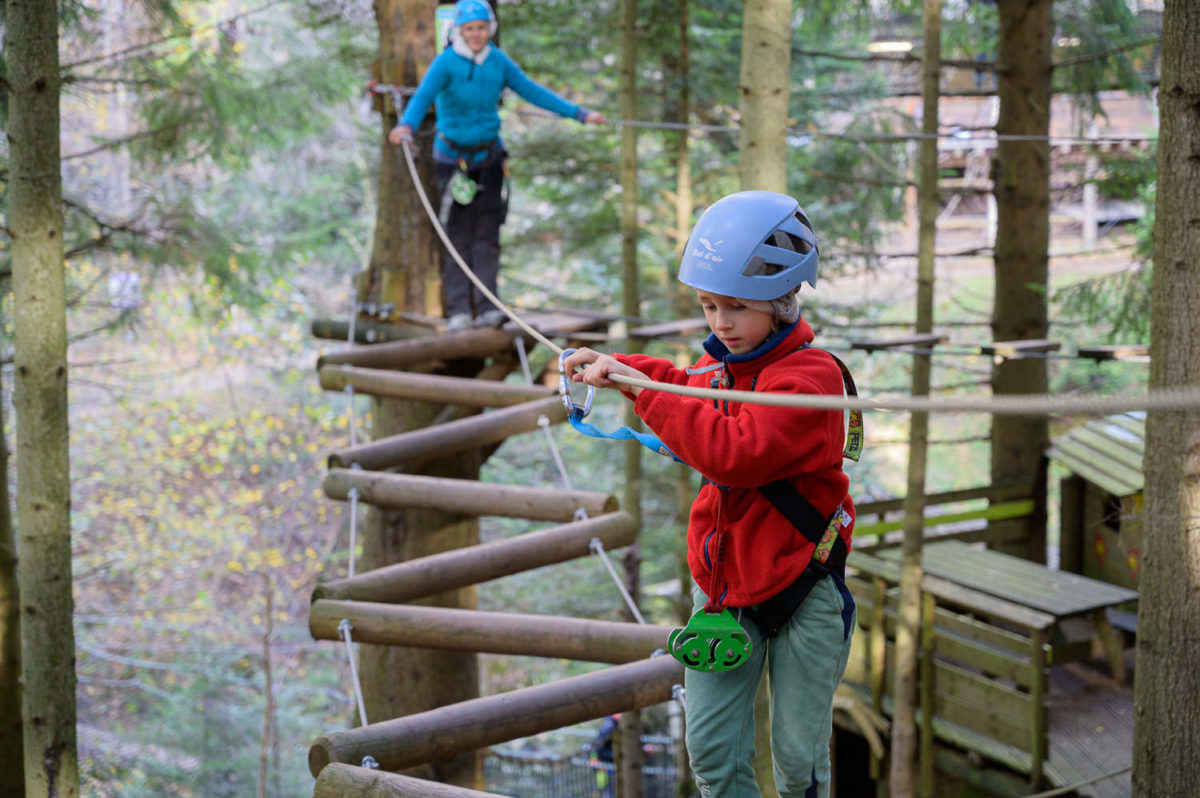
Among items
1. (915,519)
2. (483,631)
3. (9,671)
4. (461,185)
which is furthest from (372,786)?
(915,519)

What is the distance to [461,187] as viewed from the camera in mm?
5422

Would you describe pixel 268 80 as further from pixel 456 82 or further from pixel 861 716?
pixel 861 716

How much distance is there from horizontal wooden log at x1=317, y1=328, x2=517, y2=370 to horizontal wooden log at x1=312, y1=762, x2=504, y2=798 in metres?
2.95

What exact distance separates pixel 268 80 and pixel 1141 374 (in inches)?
480

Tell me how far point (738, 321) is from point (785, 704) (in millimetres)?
754

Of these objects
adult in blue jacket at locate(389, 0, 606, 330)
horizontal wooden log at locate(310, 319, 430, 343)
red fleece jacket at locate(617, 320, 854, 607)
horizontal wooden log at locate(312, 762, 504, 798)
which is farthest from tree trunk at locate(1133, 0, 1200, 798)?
horizontal wooden log at locate(310, 319, 430, 343)

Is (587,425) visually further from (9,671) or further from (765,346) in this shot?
(9,671)

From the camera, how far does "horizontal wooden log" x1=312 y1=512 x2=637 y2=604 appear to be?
3.66 meters

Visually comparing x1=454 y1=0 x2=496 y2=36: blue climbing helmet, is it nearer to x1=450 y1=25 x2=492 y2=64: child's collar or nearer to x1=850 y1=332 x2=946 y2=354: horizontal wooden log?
x1=450 y1=25 x2=492 y2=64: child's collar

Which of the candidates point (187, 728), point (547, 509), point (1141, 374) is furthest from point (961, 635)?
point (1141, 374)

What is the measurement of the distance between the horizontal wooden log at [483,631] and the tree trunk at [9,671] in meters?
2.82

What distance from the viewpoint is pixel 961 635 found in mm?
6523

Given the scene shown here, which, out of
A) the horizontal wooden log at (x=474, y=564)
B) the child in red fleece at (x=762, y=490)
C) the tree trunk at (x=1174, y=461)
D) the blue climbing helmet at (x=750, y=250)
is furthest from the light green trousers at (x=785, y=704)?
the horizontal wooden log at (x=474, y=564)

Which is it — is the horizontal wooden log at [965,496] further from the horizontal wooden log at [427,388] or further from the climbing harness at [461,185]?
the climbing harness at [461,185]
